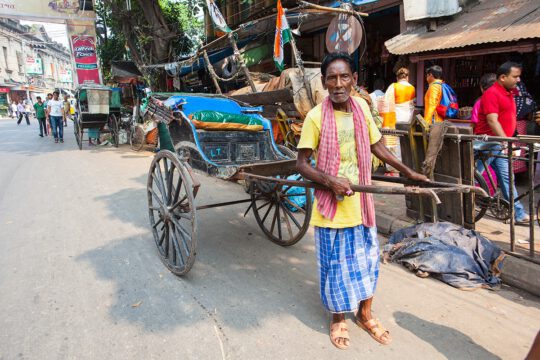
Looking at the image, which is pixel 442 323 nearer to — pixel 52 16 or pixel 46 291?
pixel 46 291

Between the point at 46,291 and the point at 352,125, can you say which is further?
the point at 46,291

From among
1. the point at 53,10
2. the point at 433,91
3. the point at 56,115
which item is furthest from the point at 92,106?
the point at 433,91

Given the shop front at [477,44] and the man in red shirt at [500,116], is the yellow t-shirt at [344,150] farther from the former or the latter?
the shop front at [477,44]

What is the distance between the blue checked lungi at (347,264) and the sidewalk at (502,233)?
1463 mm

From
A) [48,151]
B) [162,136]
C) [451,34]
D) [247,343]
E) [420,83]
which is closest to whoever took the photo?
[247,343]

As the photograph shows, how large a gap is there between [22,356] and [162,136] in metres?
2.61

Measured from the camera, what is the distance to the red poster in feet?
51.3

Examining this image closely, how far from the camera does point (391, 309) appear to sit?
9.06 ft

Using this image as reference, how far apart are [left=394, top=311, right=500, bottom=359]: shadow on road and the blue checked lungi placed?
1.40 ft

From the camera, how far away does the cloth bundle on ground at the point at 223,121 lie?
394 cm

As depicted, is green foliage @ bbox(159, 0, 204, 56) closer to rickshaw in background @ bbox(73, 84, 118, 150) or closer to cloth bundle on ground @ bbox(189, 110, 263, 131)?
rickshaw in background @ bbox(73, 84, 118, 150)

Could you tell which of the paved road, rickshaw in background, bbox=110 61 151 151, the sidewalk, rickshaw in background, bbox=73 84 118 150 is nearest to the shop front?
the sidewalk

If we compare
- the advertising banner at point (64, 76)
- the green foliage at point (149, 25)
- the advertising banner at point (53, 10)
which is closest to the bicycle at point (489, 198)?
the green foliage at point (149, 25)

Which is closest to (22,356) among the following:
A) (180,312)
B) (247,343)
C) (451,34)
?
(180,312)
